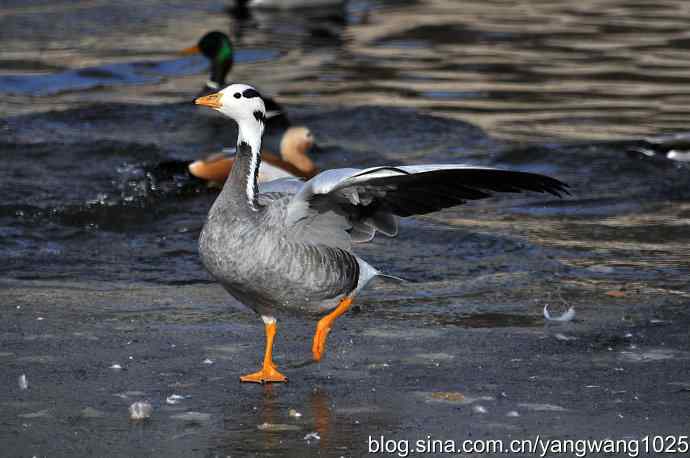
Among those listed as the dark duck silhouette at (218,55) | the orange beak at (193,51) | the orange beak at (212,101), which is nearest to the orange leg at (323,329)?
the orange beak at (212,101)

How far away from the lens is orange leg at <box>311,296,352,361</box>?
6.31 meters

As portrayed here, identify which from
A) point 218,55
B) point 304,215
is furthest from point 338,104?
point 304,215

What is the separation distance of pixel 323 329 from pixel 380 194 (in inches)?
30.2

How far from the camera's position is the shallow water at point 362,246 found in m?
5.75

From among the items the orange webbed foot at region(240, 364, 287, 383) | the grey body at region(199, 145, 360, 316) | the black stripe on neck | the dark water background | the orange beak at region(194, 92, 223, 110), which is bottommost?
the dark water background

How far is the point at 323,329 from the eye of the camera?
6402 millimetres

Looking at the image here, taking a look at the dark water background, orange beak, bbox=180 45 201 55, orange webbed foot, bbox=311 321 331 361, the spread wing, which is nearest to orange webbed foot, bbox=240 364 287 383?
orange webbed foot, bbox=311 321 331 361

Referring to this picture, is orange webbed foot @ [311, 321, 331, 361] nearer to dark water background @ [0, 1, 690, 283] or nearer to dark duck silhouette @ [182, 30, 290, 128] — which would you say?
dark water background @ [0, 1, 690, 283]

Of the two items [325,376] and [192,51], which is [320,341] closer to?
[325,376]

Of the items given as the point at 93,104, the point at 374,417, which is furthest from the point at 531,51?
the point at 374,417

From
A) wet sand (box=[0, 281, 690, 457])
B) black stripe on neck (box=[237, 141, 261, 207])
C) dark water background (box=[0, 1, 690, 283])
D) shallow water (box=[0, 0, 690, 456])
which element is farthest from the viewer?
dark water background (box=[0, 1, 690, 283])

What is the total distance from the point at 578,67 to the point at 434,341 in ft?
34.1

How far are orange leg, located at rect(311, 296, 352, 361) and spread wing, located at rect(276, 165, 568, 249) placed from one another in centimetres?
31

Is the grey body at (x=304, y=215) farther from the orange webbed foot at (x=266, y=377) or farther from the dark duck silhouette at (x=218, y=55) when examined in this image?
the dark duck silhouette at (x=218, y=55)
